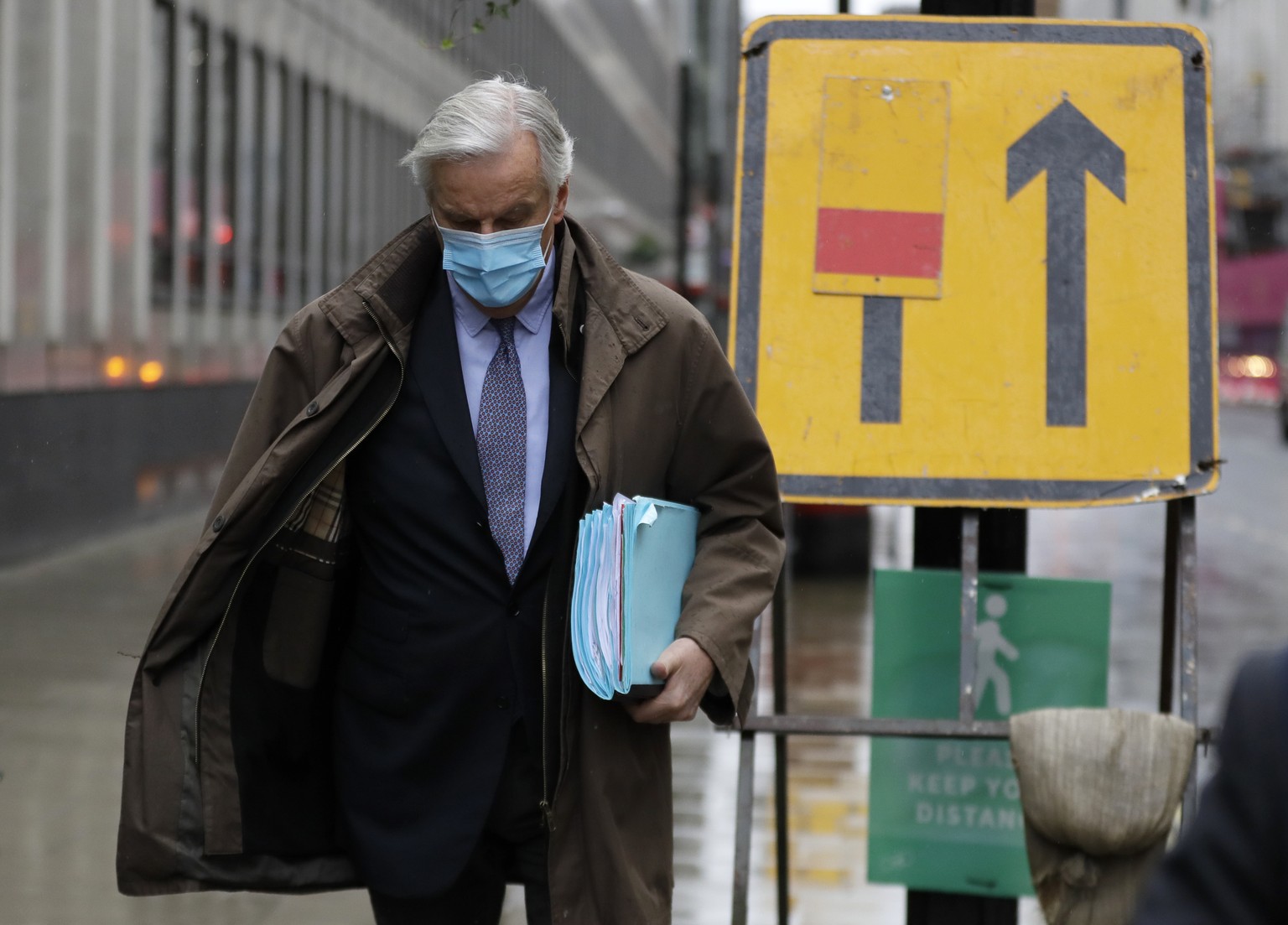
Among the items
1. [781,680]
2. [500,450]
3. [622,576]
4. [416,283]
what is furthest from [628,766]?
[781,680]

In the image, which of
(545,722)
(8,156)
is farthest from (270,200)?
(545,722)

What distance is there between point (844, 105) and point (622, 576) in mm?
1494

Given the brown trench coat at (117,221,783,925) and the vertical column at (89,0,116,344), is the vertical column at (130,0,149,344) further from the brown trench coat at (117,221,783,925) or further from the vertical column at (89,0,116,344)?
the brown trench coat at (117,221,783,925)

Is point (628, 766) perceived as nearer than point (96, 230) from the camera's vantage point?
Yes

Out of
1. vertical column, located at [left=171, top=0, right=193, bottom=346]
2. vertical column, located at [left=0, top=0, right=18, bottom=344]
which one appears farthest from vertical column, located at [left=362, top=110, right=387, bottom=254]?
vertical column, located at [left=0, top=0, right=18, bottom=344]

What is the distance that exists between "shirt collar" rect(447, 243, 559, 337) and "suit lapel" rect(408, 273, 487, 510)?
0.06ft

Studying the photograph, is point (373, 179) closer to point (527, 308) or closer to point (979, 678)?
point (979, 678)

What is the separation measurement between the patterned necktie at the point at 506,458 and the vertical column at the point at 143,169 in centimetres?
1462

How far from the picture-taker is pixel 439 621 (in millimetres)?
2559

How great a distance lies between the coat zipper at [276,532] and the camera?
2531mm

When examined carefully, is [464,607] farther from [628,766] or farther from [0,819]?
[0,819]

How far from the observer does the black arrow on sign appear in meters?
3.51

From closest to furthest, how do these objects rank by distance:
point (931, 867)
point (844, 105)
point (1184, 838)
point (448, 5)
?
point (1184, 838)
point (844, 105)
point (931, 867)
point (448, 5)

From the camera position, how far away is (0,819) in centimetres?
565
